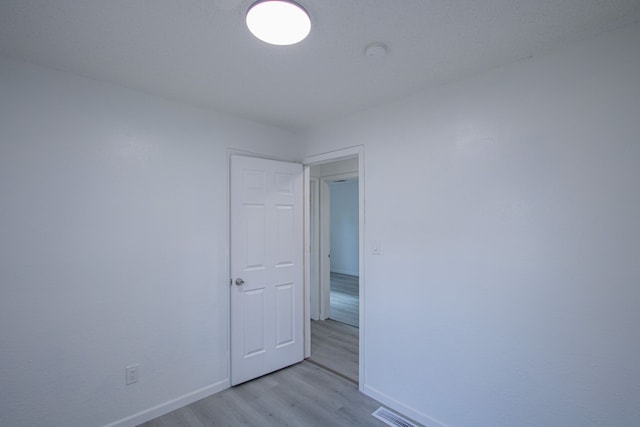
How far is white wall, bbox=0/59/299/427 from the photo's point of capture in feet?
5.91

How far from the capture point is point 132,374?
218 cm

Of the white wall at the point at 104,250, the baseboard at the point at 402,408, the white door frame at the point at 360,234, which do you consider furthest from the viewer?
the white door frame at the point at 360,234

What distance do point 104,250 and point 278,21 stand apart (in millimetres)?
1856

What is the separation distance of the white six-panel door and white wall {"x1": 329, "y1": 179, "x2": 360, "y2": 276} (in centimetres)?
491

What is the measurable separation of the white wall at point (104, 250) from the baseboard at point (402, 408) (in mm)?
1296

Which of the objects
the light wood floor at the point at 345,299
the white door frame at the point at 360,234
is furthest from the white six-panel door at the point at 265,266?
the light wood floor at the point at 345,299

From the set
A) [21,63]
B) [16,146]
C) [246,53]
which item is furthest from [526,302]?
[21,63]

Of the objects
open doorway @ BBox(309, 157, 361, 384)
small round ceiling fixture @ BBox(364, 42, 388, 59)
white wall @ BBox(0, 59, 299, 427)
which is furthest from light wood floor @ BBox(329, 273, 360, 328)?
small round ceiling fixture @ BBox(364, 42, 388, 59)

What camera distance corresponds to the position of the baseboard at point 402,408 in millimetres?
2137

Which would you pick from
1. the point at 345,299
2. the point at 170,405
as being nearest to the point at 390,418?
the point at 170,405

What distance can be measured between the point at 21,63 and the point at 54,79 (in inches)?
6.2

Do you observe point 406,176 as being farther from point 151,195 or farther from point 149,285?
point 149,285

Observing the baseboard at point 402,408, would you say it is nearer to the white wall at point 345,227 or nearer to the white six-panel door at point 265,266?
the white six-panel door at point 265,266

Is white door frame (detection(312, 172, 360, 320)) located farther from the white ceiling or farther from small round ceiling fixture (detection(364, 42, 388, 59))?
small round ceiling fixture (detection(364, 42, 388, 59))
